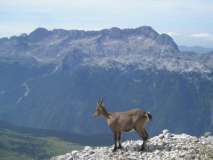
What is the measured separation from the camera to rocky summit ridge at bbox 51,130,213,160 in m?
26.7

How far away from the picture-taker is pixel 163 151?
1101 inches

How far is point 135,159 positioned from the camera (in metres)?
26.7

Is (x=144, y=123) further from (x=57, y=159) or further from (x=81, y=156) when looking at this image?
(x=57, y=159)

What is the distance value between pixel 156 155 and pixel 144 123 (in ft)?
7.53

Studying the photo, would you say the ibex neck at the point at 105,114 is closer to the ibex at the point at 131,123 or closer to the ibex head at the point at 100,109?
the ibex head at the point at 100,109

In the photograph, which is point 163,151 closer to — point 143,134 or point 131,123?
point 143,134

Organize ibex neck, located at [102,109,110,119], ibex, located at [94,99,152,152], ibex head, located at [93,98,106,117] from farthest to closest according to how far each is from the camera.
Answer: ibex head, located at [93,98,106,117]
ibex neck, located at [102,109,110,119]
ibex, located at [94,99,152,152]

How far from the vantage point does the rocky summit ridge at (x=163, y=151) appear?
26688mm

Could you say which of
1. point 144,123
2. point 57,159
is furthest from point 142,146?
point 57,159

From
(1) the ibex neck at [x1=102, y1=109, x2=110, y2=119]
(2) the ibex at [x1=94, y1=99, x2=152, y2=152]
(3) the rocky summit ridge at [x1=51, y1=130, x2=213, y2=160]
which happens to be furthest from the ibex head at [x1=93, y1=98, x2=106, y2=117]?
(3) the rocky summit ridge at [x1=51, y1=130, x2=213, y2=160]

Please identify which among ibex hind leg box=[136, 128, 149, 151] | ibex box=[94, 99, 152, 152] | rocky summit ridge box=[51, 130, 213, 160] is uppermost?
ibex box=[94, 99, 152, 152]

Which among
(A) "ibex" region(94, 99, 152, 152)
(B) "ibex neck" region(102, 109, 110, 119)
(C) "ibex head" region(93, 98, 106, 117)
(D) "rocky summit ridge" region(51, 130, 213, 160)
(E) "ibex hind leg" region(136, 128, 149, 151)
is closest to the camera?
(D) "rocky summit ridge" region(51, 130, 213, 160)

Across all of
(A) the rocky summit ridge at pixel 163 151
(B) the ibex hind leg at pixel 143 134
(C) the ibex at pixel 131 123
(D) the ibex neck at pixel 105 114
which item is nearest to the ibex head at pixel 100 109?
(D) the ibex neck at pixel 105 114

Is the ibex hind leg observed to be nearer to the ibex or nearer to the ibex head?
the ibex
